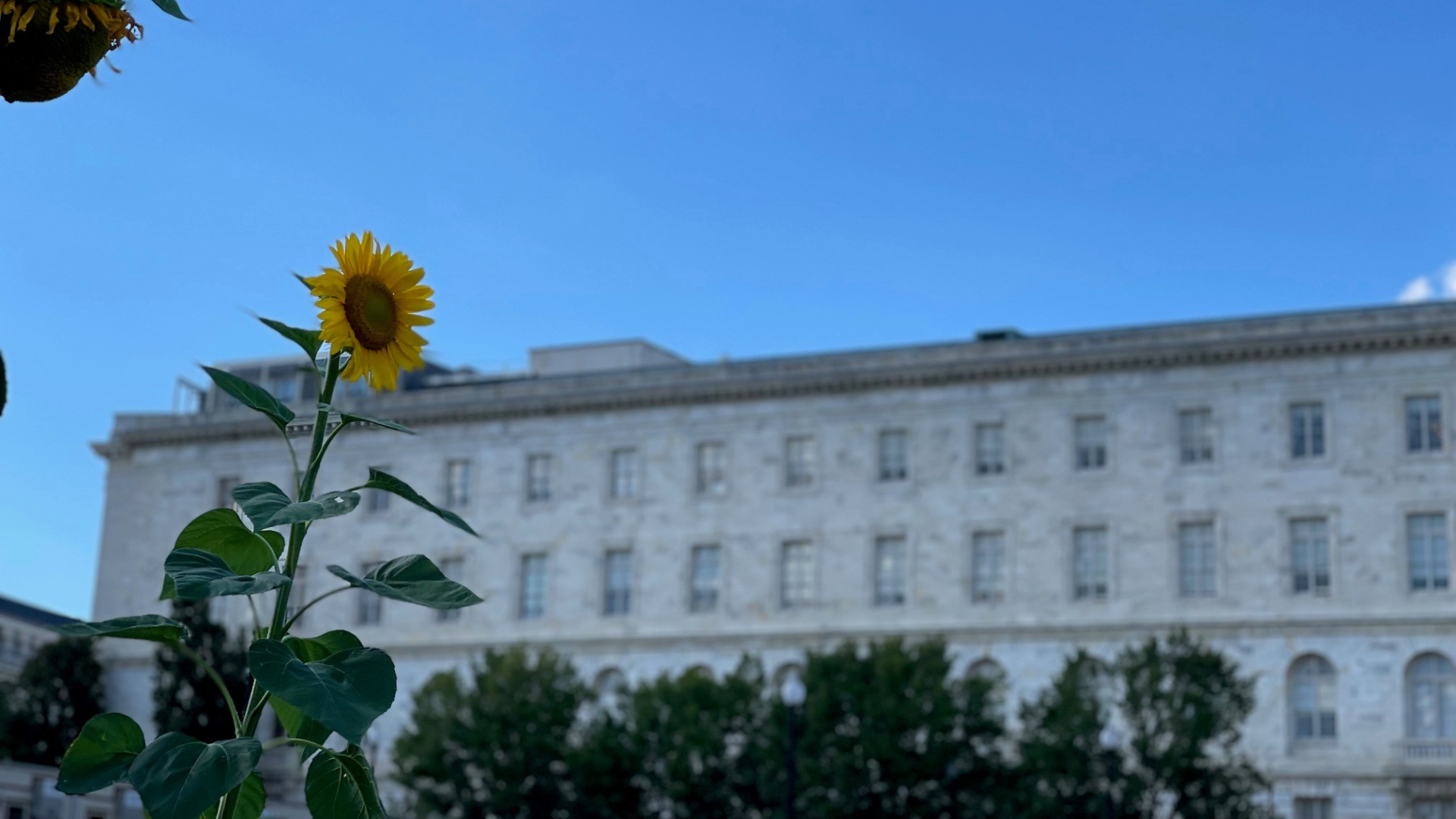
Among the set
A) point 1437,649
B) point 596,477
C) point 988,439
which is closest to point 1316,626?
point 1437,649

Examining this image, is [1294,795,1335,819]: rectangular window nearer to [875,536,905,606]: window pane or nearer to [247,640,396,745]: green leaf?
[875,536,905,606]: window pane

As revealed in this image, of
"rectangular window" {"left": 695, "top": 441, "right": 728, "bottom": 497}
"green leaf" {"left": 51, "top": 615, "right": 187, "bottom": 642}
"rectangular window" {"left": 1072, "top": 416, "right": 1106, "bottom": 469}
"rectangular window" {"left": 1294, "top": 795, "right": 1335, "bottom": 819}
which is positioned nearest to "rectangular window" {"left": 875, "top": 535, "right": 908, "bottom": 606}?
→ "rectangular window" {"left": 695, "top": 441, "right": 728, "bottom": 497}

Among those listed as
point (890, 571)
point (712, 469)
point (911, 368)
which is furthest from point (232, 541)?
point (712, 469)

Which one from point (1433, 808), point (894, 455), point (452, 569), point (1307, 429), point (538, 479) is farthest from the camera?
point (452, 569)

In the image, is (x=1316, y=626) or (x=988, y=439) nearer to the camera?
(x=1316, y=626)

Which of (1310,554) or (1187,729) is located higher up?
(1310,554)

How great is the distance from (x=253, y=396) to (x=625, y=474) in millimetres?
62926

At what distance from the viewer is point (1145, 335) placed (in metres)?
61.0

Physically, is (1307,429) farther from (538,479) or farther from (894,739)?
(538,479)

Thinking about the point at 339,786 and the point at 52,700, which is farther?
the point at 52,700

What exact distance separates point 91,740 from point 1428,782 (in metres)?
54.3

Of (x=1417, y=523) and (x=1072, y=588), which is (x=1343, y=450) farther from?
(x=1072, y=588)

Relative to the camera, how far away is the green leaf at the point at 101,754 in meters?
4.16

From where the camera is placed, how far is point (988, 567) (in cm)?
6147
